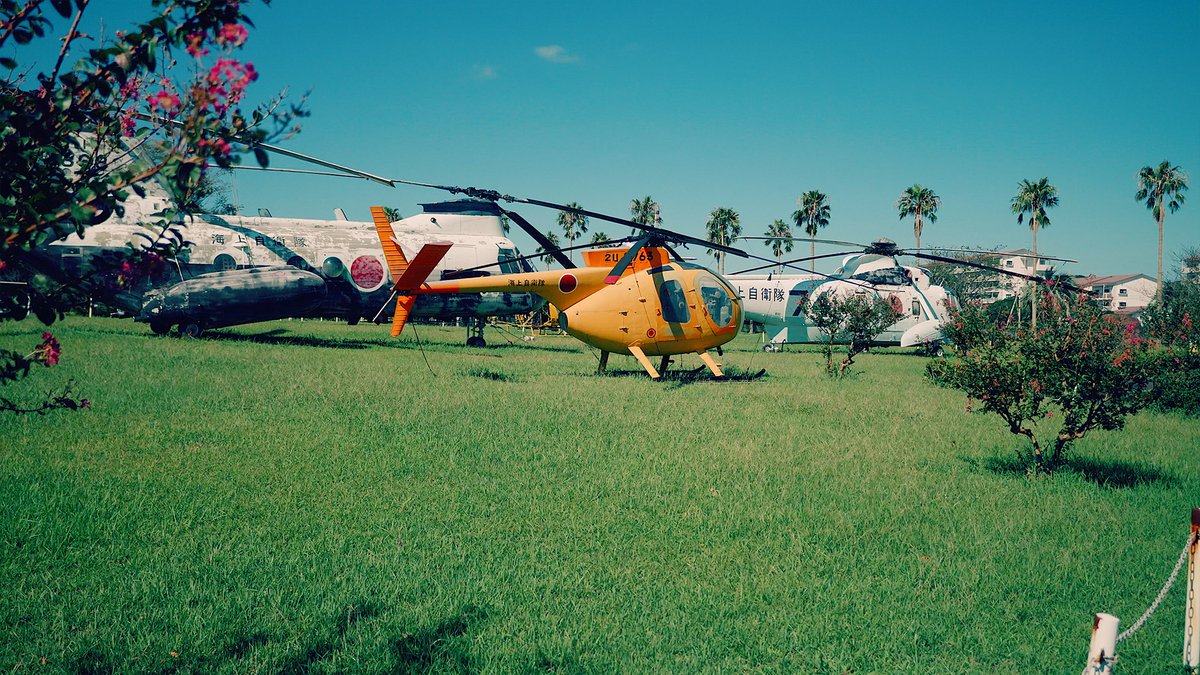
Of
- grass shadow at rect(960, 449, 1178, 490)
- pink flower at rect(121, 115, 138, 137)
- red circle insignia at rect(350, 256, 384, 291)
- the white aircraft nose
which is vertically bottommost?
grass shadow at rect(960, 449, 1178, 490)

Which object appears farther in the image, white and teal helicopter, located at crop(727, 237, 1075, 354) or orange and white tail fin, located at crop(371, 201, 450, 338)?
white and teal helicopter, located at crop(727, 237, 1075, 354)

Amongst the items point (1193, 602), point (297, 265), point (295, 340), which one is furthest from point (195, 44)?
point (295, 340)

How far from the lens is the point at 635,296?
16.8 metres

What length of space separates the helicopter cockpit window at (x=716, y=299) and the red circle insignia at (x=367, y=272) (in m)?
11.4

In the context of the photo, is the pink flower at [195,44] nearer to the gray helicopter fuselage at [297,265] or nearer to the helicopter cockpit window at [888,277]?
the gray helicopter fuselage at [297,265]

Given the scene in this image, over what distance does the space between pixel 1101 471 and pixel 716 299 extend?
9.17 m

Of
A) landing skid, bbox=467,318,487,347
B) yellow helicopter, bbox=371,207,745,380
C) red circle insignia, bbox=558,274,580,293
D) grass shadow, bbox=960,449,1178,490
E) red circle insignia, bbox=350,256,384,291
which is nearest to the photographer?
grass shadow, bbox=960,449,1178,490

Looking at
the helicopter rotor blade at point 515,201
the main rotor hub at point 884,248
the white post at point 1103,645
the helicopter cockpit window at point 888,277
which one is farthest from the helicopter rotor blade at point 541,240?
the helicopter cockpit window at point 888,277

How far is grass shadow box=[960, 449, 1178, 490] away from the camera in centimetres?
926

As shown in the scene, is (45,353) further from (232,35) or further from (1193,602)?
(1193,602)

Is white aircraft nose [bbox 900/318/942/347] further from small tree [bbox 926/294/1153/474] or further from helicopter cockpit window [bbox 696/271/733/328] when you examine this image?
small tree [bbox 926/294/1153/474]

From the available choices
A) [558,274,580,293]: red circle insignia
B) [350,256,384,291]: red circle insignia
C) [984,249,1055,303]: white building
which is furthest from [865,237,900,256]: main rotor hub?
[350,256,384,291]: red circle insignia

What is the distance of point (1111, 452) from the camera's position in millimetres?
11070

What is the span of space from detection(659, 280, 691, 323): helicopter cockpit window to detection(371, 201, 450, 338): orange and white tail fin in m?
5.40
